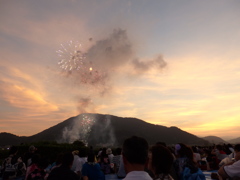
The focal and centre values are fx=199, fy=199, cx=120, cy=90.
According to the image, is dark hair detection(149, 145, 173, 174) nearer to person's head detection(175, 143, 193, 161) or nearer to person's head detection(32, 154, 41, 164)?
person's head detection(175, 143, 193, 161)

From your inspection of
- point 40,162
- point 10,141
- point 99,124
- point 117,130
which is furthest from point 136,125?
point 40,162

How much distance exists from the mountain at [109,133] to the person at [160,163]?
12267cm

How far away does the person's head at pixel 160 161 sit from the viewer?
3.09 m

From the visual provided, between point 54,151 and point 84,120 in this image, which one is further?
point 84,120

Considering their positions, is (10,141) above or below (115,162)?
above

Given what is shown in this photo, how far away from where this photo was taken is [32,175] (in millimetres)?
5953

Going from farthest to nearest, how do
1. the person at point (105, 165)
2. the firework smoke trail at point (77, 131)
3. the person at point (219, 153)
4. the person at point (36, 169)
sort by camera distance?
the firework smoke trail at point (77, 131) < the person at point (105, 165) < the person at point (219, 153) < the person at point (36, 169)

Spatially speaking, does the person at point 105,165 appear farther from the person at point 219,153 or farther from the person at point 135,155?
the person at point 135,155

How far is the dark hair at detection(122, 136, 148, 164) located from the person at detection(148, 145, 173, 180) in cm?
78

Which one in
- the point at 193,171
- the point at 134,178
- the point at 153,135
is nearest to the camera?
the point at 134,178

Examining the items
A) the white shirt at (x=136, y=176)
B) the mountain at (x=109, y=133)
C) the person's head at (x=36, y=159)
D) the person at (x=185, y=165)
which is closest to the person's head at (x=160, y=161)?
the white shirt at (x=136, y=176)

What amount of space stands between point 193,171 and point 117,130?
135m

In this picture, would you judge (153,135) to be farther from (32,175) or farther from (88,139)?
(32,175)

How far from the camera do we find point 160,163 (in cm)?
312
